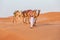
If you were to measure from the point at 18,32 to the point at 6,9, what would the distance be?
2.32m

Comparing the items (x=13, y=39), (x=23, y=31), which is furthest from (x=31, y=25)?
(x=13, y=39)

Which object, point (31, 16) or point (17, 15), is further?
point (17, 15)

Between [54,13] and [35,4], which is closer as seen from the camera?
[35,4]

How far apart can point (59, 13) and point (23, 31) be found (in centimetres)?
295

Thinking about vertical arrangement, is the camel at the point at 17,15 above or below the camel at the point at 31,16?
below

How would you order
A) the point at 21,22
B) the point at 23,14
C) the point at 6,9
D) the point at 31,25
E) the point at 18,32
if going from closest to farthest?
the point at 18,32 < the point at 31,25 < the point at 23,14 < the point at 21,22 < the point at 6,9

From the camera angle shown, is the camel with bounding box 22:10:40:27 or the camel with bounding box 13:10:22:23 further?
the camel with bounding box 13:10:22:23

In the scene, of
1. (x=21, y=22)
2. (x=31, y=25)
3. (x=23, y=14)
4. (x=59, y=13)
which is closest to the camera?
(x=31, y=25)

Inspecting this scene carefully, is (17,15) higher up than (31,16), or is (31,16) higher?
(31,16)

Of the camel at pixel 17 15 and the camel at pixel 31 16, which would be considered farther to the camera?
the camel at pixel 17 15

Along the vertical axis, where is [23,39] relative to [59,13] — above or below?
above

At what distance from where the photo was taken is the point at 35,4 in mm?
5004

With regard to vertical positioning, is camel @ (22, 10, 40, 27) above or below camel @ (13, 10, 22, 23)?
above

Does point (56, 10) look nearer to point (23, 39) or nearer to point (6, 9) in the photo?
point (6, 9)
